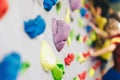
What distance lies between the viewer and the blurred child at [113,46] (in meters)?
1.43

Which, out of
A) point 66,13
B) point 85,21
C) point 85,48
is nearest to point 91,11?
point 85,21

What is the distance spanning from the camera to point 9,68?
25.7 inches

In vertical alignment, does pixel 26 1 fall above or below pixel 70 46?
above

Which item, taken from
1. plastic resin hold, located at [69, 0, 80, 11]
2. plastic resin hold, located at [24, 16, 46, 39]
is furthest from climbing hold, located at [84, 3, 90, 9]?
plastic resin hold, located at [24, 16, 46, 39]

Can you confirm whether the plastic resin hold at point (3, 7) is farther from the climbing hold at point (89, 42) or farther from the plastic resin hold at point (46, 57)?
the climbing hold at point (89, 42)

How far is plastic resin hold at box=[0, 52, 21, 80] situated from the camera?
2.14ft

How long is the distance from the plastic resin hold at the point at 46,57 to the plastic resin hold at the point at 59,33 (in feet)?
0.25

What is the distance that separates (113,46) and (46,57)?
64cm

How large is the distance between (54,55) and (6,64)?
0.33 meters

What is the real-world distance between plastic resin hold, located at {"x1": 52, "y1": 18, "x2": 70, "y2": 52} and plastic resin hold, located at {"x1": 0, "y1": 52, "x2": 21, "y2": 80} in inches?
13.1

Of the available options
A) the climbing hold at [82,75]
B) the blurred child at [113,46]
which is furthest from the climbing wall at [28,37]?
the blurred child at [113,46]

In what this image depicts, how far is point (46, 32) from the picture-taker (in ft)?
3.06

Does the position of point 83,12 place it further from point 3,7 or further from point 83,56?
point 3,7

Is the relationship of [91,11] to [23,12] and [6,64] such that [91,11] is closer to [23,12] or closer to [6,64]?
[23,12]
